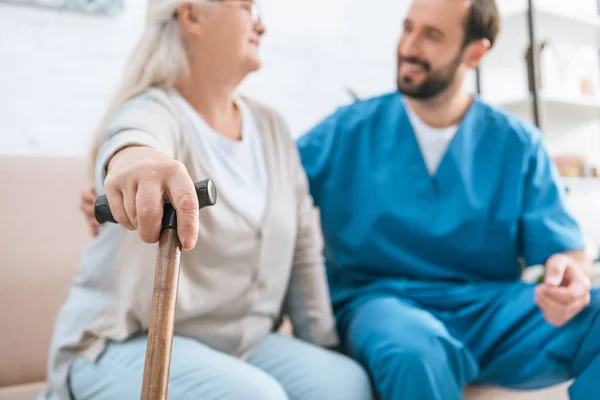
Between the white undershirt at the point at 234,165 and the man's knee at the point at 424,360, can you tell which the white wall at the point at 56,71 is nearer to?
the white undershirt at the point at 234,165

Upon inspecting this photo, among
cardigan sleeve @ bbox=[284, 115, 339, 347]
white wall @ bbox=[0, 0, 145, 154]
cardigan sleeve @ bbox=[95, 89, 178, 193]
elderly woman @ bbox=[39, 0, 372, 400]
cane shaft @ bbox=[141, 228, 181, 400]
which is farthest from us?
white wall @ bbox=[0, 0, 145, 154]

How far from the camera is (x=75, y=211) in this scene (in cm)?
139

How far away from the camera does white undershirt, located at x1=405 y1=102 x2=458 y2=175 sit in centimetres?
130

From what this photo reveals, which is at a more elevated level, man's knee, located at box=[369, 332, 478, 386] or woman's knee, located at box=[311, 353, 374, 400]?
man's knee, located at box=[369, 332, 478, 386]

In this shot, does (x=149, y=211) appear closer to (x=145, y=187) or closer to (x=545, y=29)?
(x=145, y=187)

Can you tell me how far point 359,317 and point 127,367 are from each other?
424mm

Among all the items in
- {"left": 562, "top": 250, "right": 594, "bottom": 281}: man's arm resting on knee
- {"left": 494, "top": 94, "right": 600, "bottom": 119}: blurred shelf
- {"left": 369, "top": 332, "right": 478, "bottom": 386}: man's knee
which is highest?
{"left": 494, "top": 94, "right": 600, "bottom": 119}: blurred shelf

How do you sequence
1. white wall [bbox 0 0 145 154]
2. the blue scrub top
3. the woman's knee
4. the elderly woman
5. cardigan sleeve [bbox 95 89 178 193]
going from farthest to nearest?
white wall [bbox 0 0 145 154], the blue scrub top, the woman's knee, the elderly woman, cardigan sleeve [bbox 95 89 178 193]

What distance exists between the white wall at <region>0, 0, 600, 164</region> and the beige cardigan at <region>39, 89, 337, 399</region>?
77 centimetres

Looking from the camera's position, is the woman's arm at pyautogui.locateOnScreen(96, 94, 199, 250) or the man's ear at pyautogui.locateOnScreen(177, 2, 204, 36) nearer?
the woman's arm at pyautogui.locateOnScreen(96, 94, 199, 250)

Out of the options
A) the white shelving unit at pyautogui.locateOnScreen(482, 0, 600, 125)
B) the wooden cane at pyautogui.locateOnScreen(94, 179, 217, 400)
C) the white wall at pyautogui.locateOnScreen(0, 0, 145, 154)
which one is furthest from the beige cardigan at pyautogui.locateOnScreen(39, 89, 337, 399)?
the white shelving unit at pyautogui.locateOnScreen(482, 0, 600, 125)

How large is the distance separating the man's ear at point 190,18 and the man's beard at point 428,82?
483 mm

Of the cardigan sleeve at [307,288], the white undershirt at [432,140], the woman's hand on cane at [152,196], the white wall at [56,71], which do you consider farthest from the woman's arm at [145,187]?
the white wall at [56,71]

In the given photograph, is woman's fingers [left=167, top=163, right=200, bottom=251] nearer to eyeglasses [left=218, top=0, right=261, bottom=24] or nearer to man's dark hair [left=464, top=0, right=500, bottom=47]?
eyeglasses [left=218, top=0, right=261, bottom=24]
